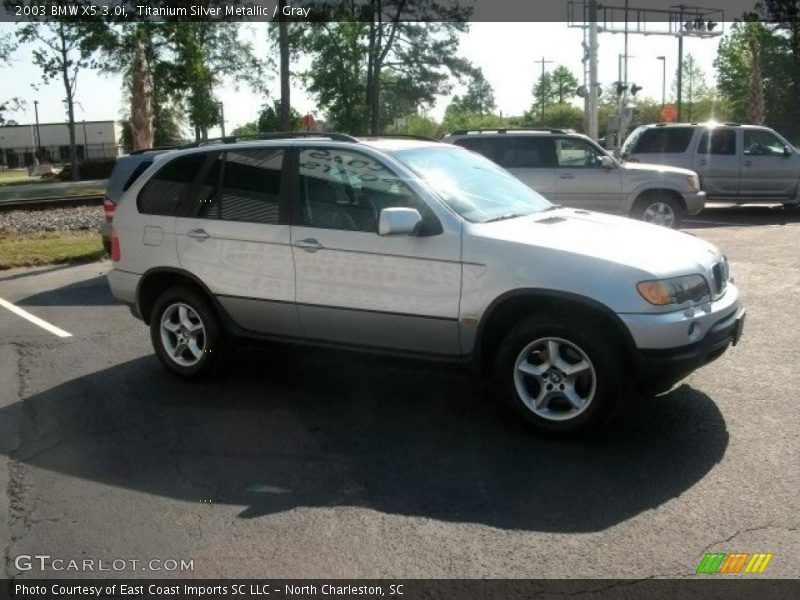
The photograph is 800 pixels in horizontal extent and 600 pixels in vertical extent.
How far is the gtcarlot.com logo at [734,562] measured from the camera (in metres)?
3.74

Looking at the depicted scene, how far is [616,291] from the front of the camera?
16.5 ft

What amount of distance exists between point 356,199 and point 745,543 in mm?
3217

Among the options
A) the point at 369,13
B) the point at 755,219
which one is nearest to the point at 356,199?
the point at 755,219

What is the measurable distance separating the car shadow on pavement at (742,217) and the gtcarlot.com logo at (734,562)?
14.2m

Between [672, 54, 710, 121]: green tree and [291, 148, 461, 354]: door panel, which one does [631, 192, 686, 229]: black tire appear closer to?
[291, 148, 461, 354]: door panel

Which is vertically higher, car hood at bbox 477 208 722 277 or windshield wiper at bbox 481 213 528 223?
windshield wiper at bbox 481 213 528 223

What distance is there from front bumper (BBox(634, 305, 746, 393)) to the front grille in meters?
0.29

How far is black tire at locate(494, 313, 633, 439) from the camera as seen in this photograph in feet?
16.7

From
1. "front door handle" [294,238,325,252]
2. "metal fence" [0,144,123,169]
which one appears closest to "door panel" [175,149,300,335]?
"front door handle" [294,238,325,252]

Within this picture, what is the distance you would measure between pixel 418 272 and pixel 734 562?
258cm

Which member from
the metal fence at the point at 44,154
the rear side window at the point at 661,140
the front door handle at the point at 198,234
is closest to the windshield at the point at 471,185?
the front door handle at the point at 198,234

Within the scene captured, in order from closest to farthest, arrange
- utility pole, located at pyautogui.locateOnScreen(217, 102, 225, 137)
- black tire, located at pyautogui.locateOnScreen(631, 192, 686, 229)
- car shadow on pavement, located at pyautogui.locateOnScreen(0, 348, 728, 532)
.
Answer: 1. car shadow on pavement, located at pyautogui.locateOnScreen(0, 348, 728, 532)
2. black tire, located at pyautogui.locateOnScreen(631, 192, 686, 229)
3. utility pole, located at pyautogui.locateOnScreen(217, 102, 225, 137)

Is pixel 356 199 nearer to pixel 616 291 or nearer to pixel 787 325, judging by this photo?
pixel 616 291

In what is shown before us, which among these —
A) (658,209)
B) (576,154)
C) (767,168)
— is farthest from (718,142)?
(576,154)
